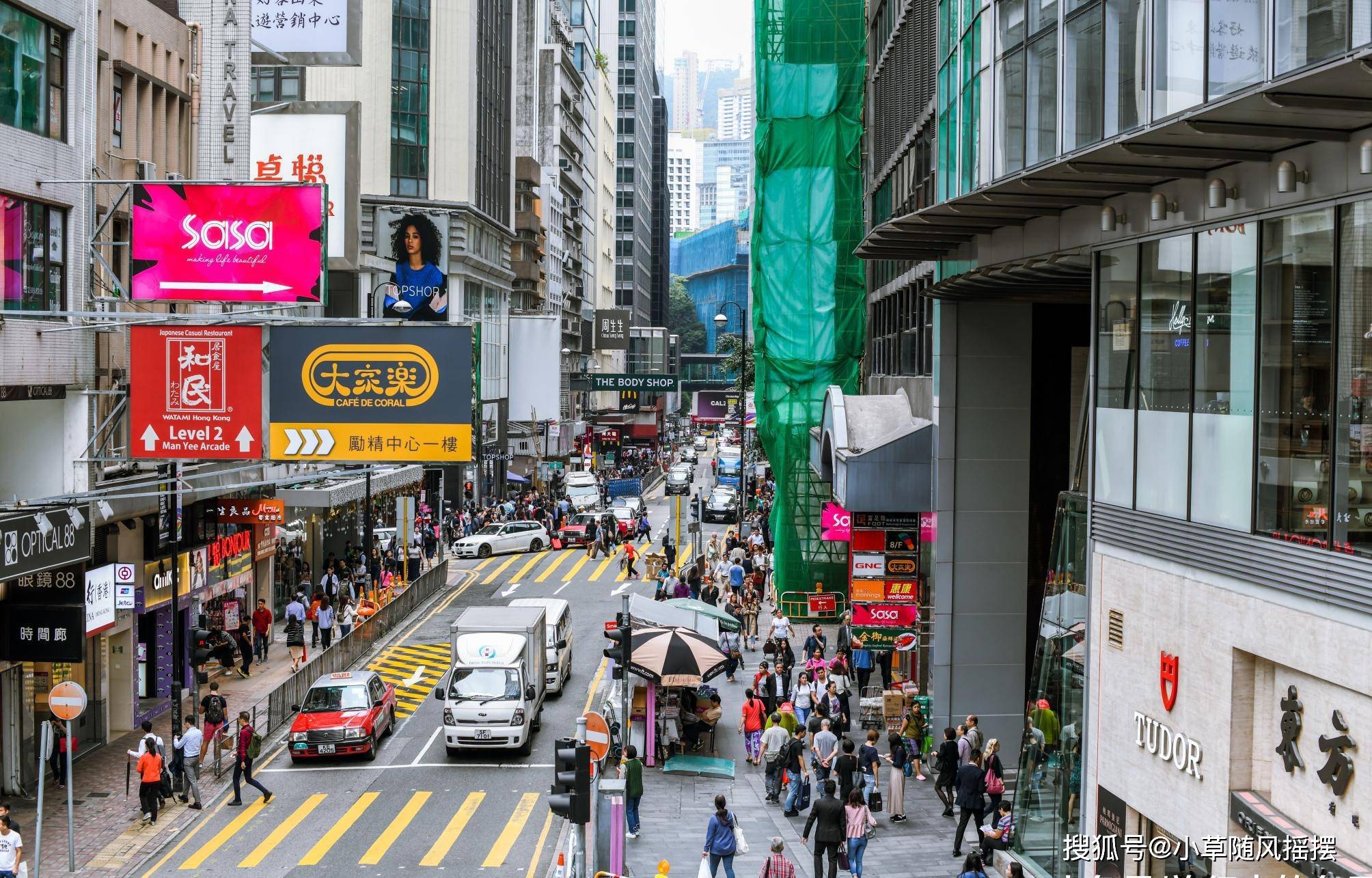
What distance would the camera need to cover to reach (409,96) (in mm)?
64312

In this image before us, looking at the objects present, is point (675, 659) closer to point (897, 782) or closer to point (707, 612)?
point (897, 782)

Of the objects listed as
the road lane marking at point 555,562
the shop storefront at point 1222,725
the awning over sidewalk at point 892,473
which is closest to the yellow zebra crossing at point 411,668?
the awning over sidewalk at point 892,473

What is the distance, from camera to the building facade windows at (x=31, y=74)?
21.5m

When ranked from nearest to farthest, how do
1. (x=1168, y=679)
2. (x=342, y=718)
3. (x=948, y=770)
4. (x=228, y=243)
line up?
(x=1168, y=679), (x=228, y=243), (x=948, y=770), (x=342, y=718)

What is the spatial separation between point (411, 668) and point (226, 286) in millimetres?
16178

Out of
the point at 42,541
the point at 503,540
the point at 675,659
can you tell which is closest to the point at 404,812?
the point at 675,659

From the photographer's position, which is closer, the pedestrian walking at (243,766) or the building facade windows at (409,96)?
the pedestrian walking at (243,766)

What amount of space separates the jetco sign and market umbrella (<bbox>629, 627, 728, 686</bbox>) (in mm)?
9379

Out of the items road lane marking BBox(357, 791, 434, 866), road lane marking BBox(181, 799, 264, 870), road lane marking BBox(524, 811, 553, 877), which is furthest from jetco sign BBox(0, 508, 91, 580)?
road lane marking BBox(524, 811, 553, 877)

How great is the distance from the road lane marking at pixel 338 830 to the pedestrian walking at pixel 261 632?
12.4 m

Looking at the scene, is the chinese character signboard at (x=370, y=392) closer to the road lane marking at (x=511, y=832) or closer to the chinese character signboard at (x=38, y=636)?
the chinese character signboard at (x=38, y=636)

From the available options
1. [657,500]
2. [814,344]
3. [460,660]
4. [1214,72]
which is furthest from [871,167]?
[657,500]

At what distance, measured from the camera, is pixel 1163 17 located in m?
12.7

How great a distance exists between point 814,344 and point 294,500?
15.9 metres
